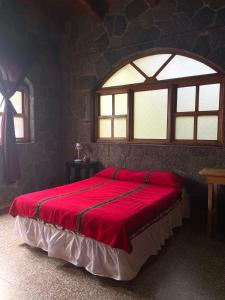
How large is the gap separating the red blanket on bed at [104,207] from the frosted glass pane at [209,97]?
3.76ft

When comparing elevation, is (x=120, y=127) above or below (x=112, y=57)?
below

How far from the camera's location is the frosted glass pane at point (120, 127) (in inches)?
152

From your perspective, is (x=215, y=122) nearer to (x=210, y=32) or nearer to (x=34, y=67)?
(x=210, y=32)

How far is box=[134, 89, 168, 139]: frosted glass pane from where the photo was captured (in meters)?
3.47

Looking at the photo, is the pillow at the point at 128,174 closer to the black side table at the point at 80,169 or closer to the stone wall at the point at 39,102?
the black side table at the point at 80,169

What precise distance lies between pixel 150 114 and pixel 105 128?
0.88 meters

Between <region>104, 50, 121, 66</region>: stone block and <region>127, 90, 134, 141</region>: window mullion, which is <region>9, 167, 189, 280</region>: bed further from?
<region>104, 50, 121, 66</region>: stone block

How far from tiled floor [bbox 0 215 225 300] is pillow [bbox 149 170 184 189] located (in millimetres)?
753

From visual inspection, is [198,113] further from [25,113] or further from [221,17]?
[25,113]

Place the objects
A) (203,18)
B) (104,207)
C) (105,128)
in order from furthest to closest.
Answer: (105,128)
(203,18)
(104,207)

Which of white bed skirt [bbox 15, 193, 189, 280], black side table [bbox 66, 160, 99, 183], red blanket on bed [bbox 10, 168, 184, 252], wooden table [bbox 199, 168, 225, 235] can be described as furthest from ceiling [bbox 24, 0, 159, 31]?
white bed skirt [bbox 15, 193, 189, 280]

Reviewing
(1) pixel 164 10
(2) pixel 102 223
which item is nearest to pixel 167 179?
(2) pixel 102 223

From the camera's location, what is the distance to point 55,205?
2211 mm

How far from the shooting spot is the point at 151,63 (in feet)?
11.5
